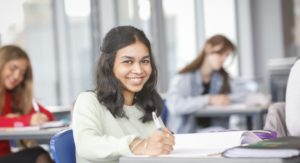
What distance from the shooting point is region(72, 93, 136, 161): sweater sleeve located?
212 centimetres

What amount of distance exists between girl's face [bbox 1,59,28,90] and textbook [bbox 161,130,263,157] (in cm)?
177

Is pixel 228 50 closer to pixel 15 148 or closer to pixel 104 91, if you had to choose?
pixel 15 148

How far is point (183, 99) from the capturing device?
17.0 ft

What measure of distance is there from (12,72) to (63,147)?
1.69m

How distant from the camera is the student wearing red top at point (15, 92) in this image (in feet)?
12.9

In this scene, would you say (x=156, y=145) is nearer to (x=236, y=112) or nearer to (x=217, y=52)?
(x=236, y=112)

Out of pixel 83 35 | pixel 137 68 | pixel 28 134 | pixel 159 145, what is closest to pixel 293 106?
pixel 137 68

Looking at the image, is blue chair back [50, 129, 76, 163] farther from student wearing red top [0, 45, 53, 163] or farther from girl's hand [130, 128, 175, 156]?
student wearing red top [0, 45, 53, 163]

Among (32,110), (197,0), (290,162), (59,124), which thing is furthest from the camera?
(197,0)

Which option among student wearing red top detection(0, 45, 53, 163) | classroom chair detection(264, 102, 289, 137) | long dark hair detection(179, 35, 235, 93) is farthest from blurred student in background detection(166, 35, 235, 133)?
classroom chair detection(264, 102, 289, 137)

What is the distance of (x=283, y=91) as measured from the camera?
15.4 feet

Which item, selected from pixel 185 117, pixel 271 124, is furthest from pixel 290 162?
pixel 185 117

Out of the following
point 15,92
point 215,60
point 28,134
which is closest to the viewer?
point 28,134

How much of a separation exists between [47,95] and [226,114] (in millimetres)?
1634
